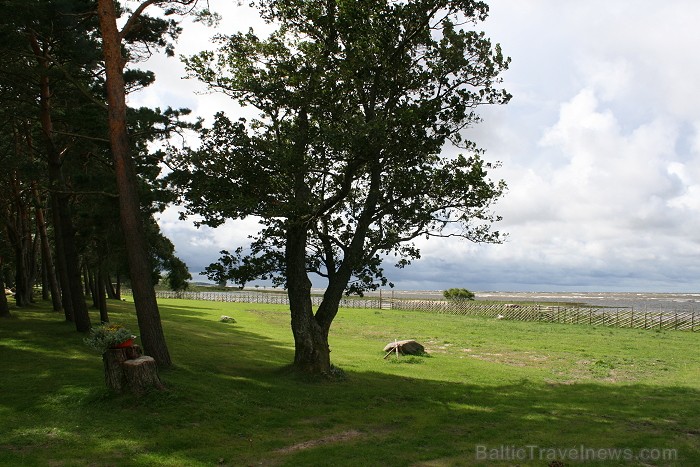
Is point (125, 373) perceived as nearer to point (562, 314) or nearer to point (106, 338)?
point (106, 338)

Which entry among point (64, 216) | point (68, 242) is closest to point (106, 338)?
point (68, 242)

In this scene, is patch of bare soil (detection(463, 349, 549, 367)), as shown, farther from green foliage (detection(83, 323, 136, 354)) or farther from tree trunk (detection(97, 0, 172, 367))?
green foliage (detection(83, 323, 136, 354))

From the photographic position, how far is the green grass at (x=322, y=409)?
8016 mm

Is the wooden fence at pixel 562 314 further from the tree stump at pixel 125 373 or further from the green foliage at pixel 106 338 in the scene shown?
the green foliage at pixel 106 338

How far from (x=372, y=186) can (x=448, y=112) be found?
108 inches

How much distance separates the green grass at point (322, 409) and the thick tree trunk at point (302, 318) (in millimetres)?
593

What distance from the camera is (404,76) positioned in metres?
13.4

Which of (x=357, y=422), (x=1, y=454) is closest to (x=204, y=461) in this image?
(x=1, y=454)

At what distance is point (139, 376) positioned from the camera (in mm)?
10320

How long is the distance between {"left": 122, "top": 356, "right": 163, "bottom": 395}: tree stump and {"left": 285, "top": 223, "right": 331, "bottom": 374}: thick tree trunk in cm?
466

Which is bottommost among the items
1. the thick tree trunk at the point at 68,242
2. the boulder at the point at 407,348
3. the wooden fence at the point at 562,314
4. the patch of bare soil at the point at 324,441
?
the wooden fence at the point at 562,314

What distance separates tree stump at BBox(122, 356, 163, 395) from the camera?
1027cm

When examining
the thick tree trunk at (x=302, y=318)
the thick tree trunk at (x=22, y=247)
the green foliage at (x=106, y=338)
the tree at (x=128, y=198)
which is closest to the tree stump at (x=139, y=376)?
the green foliage at (x=106, y=338)

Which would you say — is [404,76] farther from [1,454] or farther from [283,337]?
[283,337]
